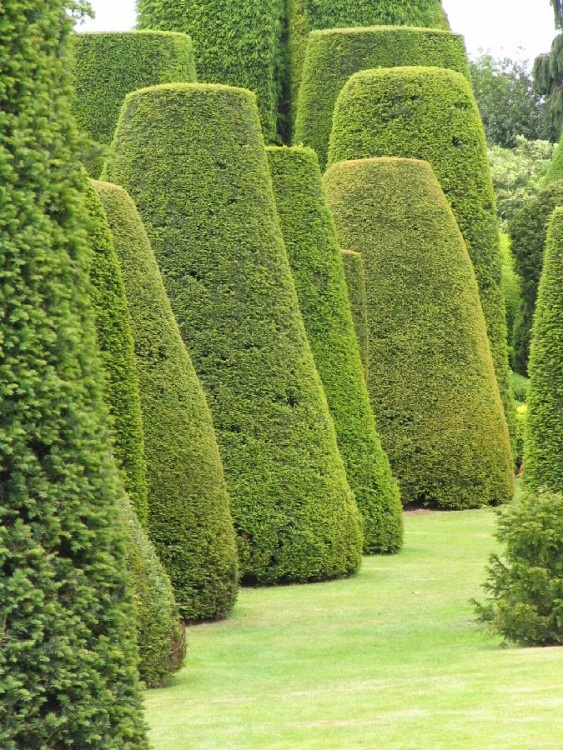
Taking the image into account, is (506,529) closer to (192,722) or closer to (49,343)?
(192,722)

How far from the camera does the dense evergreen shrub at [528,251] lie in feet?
90.7

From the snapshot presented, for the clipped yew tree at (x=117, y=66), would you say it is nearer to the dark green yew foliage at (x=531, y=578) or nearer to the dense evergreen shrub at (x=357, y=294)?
the dense evergreen shrub at (x=357, y=294)

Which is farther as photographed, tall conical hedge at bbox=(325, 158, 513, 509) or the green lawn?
tall conical hedge at bbox=(325, 158, 513, 509)

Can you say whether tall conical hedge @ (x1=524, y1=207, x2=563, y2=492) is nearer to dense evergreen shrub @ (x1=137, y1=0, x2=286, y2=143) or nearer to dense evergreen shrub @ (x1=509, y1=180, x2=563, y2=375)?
dense evergreen shrub @ (x1=137, y1=0, x2=286, y2=143)

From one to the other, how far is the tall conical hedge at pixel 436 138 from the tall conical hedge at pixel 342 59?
6.19ft

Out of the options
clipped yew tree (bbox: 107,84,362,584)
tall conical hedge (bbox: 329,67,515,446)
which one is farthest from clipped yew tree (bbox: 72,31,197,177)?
clipped yew tree (bbox: 107,84,362,584)

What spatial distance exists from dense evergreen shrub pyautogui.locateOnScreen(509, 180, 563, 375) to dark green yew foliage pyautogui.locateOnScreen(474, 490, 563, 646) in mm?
17625

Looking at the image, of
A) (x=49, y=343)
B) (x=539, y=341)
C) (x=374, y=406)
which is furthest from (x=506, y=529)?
(x=374, y=406)

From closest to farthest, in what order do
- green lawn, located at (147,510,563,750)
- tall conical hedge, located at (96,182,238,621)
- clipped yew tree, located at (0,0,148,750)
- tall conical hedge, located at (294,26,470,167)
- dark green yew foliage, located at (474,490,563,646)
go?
clipped yew tree, located at (0,0,148,750) < green lawn, located at (147,510,563,750) < dark green yew foliage, located at (474,490,563,646) < tall conical hedge, located at (96,182,238,621) < tall conical hedge, located at (294,26,470,167)

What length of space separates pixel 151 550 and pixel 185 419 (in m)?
2.23

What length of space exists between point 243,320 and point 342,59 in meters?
12.9

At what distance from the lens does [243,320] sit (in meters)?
12.8

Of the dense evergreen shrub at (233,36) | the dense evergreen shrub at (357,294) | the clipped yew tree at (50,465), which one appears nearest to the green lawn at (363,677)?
the clipped yew tree at (50,465)

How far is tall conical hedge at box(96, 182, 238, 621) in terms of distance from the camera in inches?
429
